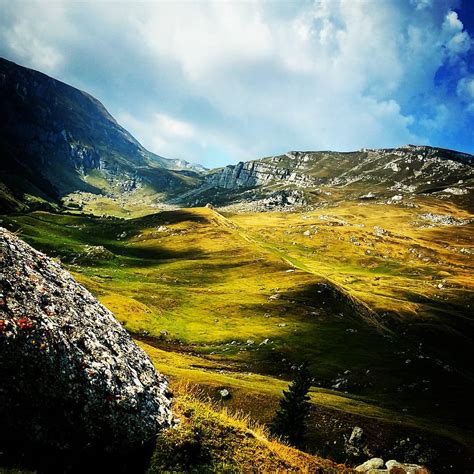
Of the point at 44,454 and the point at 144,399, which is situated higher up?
the point at 144,399

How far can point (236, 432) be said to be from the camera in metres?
13.3

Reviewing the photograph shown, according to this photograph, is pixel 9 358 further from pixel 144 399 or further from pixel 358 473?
pixel 358 473

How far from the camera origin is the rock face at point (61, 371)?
945 centimetres

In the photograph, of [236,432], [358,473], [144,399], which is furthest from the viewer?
[358,473]

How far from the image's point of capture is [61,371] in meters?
10.3

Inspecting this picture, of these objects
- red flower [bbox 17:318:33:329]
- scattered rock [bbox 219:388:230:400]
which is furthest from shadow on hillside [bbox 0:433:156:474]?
scattered rock [bbox 219:388:230:400]

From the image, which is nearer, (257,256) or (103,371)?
(103,371)

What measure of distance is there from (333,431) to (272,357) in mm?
42172

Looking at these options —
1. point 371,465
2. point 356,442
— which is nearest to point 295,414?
point 356,442

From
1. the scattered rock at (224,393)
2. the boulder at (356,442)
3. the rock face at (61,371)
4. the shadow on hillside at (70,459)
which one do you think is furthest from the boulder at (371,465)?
the scattered rock at (224,393)

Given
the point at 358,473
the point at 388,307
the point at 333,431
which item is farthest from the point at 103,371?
the point at 388,307

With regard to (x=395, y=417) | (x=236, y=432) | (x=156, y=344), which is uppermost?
(x=236, y=432)

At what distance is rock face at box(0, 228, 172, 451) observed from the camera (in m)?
9.45

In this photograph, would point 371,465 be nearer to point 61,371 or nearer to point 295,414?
point 61,371
